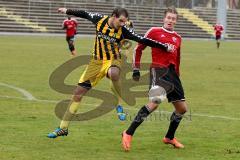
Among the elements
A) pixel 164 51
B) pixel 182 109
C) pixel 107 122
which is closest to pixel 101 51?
pixel 107 122

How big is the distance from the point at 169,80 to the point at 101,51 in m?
1.82

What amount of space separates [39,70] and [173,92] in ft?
46.7

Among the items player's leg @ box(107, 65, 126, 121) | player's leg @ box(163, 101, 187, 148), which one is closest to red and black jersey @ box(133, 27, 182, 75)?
player's leg @ box(163, 101, 187, 148)

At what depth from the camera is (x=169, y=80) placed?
8703 millimetres

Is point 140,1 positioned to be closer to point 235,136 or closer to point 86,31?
point 86,31

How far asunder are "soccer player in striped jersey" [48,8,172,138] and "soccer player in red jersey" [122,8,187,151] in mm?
460

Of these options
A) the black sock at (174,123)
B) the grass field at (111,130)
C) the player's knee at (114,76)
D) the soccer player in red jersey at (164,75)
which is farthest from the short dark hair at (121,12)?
the grass field at (111,130)

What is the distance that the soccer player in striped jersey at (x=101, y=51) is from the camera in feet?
30.8

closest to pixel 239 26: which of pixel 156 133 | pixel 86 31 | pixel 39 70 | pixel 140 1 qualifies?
pixel 140 1

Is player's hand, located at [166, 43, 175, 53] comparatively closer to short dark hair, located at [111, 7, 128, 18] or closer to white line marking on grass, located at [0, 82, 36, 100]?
short dark hair, located at [111, 7, 128, 18]

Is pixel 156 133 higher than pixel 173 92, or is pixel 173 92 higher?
pixel 173 92

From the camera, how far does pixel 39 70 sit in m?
22.5

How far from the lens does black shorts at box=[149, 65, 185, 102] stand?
8.70 metres

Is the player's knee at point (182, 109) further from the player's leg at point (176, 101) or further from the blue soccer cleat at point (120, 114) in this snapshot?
the blue soccer cleat at point (120, 114)
